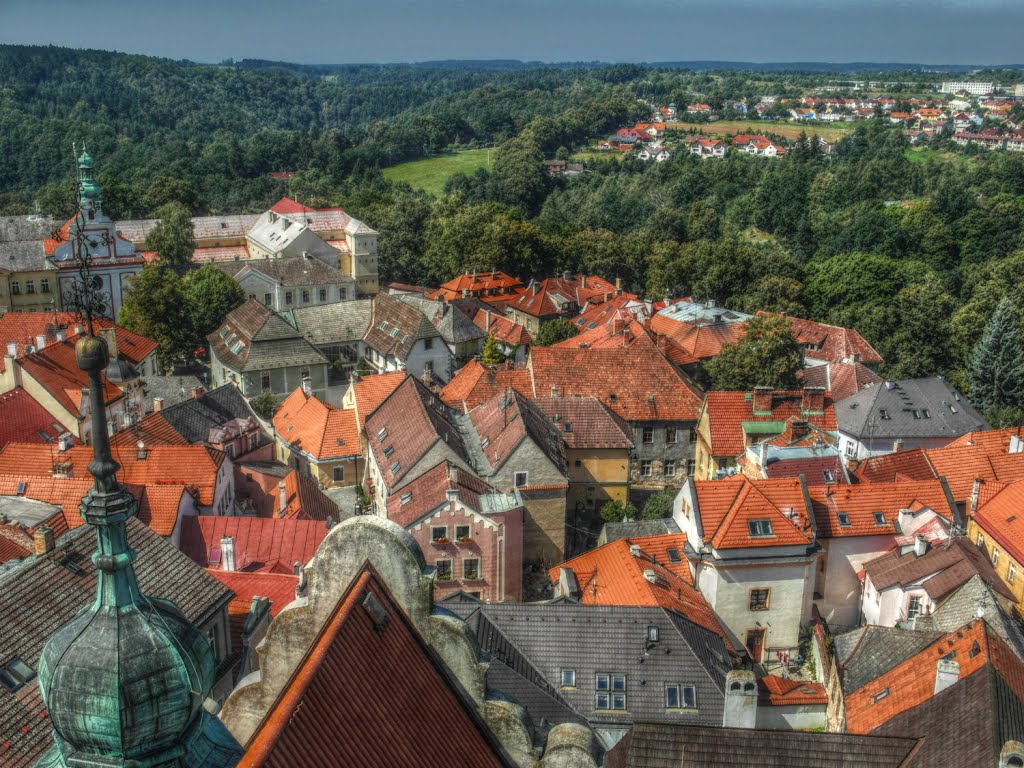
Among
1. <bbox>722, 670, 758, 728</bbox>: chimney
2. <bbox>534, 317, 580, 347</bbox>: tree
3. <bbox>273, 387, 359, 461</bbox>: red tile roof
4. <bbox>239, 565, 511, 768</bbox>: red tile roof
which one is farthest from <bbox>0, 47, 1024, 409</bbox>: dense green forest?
<bbox>239, 565, 511, 768</bbox>: red tile roof

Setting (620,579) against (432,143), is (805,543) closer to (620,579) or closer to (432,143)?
(620,579)

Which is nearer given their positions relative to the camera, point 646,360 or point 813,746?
point 813,746

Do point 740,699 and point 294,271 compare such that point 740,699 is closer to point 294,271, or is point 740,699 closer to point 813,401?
point 813,401

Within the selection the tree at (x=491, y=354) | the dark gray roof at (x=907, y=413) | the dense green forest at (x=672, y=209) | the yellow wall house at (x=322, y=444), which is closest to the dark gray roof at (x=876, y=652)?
the dark gray roof at (x=907, y=413)

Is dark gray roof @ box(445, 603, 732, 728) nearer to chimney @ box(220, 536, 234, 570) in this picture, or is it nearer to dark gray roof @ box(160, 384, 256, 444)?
chimney @ box(220, 536, 234, 570)

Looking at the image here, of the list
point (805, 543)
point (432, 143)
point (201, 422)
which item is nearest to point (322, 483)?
point (201, 422)

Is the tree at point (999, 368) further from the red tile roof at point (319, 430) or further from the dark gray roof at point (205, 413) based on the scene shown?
the dark gray roof at point (205, 413)

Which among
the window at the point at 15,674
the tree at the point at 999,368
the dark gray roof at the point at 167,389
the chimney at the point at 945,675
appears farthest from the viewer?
the tree at the point at 999,368
